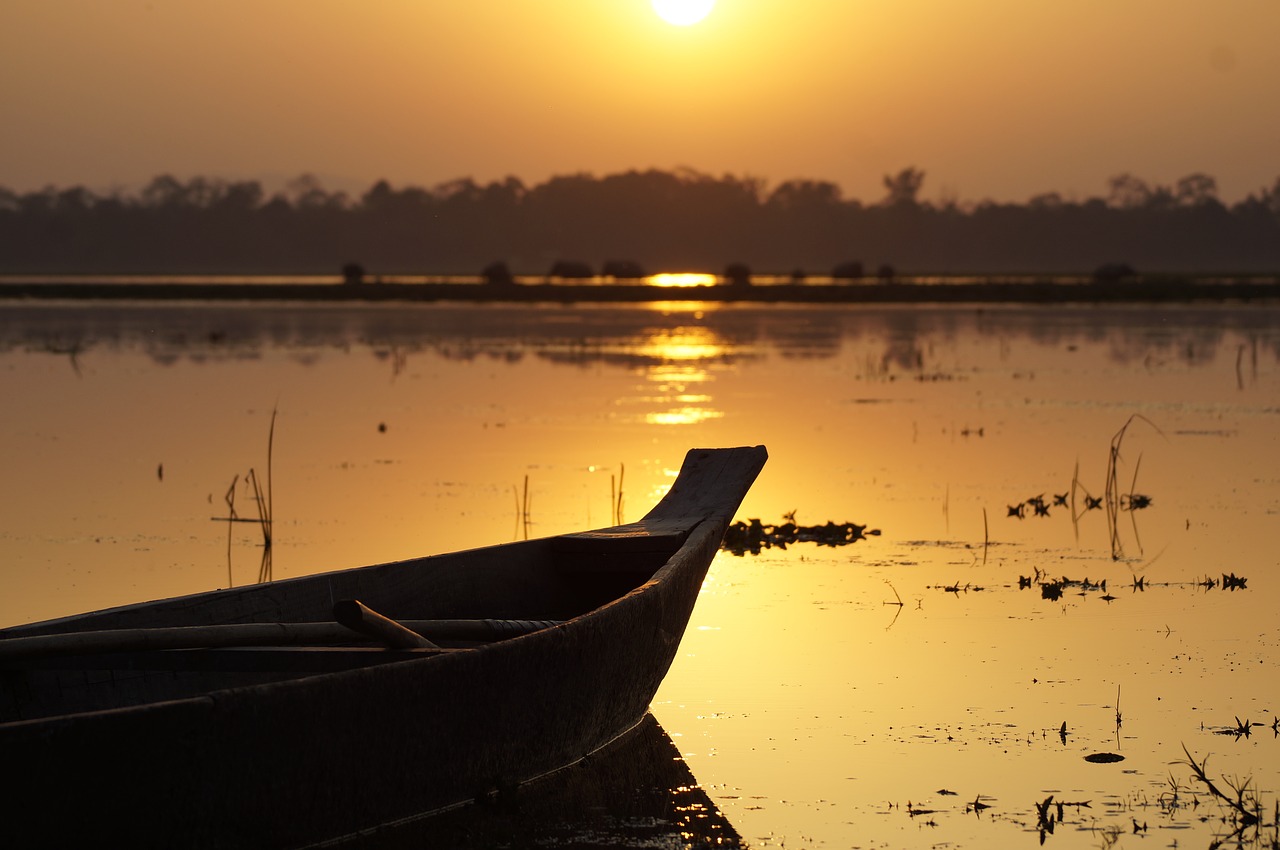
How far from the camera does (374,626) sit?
6344 mm

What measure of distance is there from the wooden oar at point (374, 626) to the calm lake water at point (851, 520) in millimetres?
1286

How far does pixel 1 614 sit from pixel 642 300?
212ft

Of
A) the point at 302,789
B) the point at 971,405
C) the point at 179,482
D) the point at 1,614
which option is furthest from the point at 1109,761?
the point at 971,405

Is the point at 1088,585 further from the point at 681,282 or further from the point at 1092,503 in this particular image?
the point at 681,282

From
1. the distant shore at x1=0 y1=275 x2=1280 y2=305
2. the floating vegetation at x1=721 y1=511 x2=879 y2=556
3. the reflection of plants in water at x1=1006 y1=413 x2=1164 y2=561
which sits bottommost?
the floating vegetation at x1=721 y1=511 x2=879 y2=556

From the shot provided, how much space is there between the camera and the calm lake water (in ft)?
22.6

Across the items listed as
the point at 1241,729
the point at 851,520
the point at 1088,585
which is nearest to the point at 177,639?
the point at 1241,729

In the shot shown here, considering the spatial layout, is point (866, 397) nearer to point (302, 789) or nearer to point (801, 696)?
point (801, 696)

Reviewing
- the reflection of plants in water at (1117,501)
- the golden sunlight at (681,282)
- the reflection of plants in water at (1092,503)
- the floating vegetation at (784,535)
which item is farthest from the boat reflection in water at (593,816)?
the golden sunlight at (681,282)

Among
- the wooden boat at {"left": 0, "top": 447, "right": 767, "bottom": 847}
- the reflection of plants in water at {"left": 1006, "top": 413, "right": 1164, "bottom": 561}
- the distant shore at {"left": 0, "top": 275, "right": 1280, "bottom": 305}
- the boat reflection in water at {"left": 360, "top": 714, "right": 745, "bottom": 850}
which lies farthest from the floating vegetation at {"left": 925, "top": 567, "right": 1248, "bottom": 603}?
the distant shore at {"left": 0, "top": 275, "right": 1280, "bottom": 305}

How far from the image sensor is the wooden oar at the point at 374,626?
629 cm

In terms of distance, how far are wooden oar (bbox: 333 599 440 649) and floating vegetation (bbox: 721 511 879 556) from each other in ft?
17.7

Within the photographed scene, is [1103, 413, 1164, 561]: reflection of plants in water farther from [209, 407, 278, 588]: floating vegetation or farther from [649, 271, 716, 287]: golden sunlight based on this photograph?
[649, 271, 716, 287]: golden sunlight

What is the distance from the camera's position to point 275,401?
22438 mm
